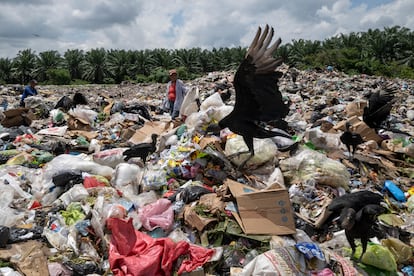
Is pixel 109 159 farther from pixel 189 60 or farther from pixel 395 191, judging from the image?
pixel 189 60

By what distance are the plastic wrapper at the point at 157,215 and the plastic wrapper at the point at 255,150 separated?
40.7 inches

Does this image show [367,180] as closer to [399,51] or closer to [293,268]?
[293,268]

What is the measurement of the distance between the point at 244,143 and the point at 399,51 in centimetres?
2601

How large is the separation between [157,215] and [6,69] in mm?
30441

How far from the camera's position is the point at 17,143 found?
5348mm

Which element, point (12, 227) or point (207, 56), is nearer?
point (12, 227)

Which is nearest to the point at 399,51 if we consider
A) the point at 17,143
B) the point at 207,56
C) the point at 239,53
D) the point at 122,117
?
the point at 239,53

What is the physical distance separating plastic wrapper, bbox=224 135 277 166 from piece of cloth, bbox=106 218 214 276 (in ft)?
4.49

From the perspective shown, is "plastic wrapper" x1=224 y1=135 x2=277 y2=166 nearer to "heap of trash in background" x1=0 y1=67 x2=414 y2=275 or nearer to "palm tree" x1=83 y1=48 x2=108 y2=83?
"heap of trash in background" x1=0 y1=67 x2=414 y2=275

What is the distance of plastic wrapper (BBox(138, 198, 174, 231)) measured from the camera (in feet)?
9.81

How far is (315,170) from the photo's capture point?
3.61 m

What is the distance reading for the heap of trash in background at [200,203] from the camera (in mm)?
2570

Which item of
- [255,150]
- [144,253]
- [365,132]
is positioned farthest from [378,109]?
[144,253]

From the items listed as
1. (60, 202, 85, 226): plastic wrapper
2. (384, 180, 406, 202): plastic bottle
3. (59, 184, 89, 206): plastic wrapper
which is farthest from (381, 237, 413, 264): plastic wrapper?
(59, 184, 89, 206): plastic wrapper
